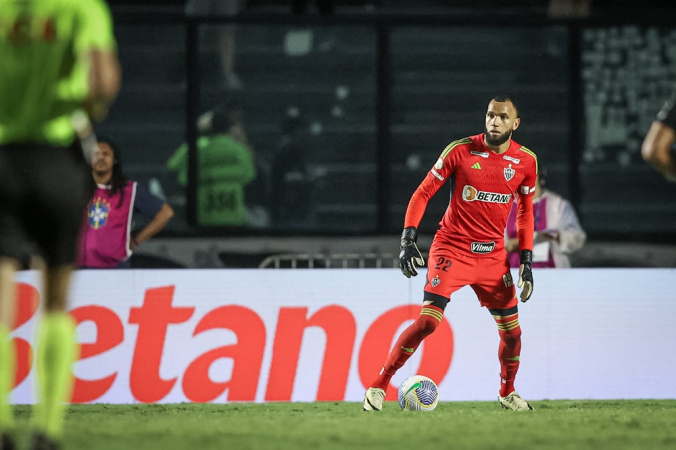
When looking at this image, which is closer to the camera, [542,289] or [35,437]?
[35,437]

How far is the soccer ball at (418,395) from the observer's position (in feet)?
26.1

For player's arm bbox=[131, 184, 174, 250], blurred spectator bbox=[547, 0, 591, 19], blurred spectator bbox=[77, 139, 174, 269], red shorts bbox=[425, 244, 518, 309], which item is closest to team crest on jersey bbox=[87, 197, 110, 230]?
blurred spectator bbox=[77, 139, 174, 269]

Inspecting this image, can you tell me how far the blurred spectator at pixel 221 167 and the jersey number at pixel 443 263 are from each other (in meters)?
3.21

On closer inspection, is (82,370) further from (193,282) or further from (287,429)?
(287,429)

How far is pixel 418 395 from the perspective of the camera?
798 cm

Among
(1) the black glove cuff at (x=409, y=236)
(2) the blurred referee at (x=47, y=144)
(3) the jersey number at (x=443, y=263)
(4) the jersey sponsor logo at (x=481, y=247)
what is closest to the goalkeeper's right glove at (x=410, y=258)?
(1) the black glove cuff at (x=409, y=236)

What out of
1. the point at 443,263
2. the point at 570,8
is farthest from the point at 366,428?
the point at 570,8

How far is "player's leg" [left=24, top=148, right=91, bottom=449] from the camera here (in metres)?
4.56

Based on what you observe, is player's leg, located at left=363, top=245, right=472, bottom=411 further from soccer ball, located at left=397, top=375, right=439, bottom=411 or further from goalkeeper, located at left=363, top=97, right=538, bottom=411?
soccer ball, located at left=397, top=375, right=439, bottom=411

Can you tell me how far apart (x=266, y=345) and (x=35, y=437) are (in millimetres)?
4643

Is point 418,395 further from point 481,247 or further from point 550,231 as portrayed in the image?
point 550,231

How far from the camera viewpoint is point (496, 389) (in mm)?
9070

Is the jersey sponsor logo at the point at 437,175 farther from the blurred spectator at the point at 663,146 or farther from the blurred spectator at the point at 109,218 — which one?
the blurred spectator at the point at 663,146

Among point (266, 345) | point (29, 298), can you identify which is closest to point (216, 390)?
point (266, 345)
